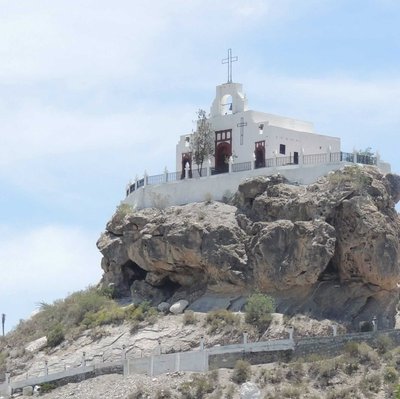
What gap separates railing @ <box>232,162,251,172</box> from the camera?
6462cm

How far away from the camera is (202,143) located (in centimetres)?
6675

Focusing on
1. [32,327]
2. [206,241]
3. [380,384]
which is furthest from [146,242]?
[380,384]

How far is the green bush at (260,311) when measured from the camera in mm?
59375

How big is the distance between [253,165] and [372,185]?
5.45 m

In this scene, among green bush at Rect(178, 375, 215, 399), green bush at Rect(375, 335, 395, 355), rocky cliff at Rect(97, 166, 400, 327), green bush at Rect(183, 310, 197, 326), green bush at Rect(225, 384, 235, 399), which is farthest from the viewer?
green bush at Rect(183, 310, 197, 326)

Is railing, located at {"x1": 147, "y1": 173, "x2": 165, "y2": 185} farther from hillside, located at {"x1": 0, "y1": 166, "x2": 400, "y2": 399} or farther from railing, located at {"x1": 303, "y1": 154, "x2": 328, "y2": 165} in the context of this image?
railing, located at {"x1": 303, "y1": 154, "x2": 328, "y2": 165}

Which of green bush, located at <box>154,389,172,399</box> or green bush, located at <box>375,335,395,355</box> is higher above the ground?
green bush, located at <box>375,335,395,355</box>

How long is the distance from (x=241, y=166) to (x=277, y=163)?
173 centimetres

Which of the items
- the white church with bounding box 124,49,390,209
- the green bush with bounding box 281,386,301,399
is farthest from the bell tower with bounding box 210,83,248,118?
the green bush with bounding box 281,386,301,399

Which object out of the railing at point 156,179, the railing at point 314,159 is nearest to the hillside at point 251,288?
the railing at point 314,159

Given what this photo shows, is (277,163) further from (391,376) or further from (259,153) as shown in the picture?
(391,376)

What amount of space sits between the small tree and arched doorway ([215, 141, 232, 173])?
26 centimetres

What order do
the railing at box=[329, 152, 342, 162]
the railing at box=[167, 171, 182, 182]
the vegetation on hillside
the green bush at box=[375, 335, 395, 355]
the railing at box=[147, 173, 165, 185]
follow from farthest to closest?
the railing at box=[147, 173, 165, 185]
the railing at box=[167, 171, 182, 182]
the railing at box=[329, 152, 342, 162]
the vegetation on hillside
the green bush at box=[375, 335, 395, 355]

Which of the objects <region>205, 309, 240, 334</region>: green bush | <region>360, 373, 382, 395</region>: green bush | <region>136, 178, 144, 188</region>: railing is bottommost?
<region>360, 373, 382, 395</region>: green bush
